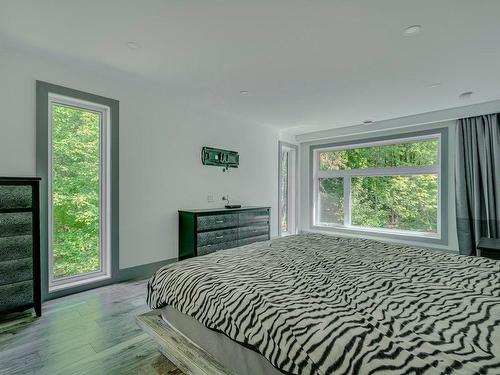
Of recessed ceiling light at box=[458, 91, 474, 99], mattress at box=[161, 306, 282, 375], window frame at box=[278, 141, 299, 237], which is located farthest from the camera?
window frame at box=[278, 141, 299, 237]

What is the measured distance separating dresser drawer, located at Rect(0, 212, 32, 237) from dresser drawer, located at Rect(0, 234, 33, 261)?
4cm

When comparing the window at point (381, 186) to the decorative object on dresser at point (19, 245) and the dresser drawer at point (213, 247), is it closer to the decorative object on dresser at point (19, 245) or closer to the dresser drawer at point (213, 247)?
the dresser drawer at point (213, 247)

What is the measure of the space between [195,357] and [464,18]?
117 inches

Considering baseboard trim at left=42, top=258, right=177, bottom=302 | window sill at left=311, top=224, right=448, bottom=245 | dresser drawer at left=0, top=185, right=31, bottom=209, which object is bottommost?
baseboard trim at left=42, top=258, right=177, bottom=302

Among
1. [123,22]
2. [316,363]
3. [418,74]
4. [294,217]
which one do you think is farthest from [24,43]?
[294,217]

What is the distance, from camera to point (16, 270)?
226 cm

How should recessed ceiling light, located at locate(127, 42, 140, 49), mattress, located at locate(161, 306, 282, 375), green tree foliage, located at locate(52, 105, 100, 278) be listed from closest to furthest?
mattress, located at locate(161, 306, 282, 375)
recessed ceiling light, located at locate(127, 42, 140, 49)
green tree foliage, located at locate(52, 105, 100, 278)

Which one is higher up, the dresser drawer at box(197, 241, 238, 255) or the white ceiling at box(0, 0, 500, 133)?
the white ceiling at box(0, 0, 500, 133)

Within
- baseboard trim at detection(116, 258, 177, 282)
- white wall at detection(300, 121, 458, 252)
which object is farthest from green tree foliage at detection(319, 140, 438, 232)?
baseboard trim at detection(116, 258, 177, 282)

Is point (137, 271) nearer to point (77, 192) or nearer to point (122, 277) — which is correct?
point (122, 277)

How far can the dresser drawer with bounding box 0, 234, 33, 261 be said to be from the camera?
220cm

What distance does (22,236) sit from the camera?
89.9 inches

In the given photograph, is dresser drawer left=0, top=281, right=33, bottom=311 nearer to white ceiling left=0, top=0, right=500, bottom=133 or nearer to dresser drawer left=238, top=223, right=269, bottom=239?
white ceiling left=0, top=0, right=500, bottom=133

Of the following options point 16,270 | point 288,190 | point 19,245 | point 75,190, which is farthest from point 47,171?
point 288,190
